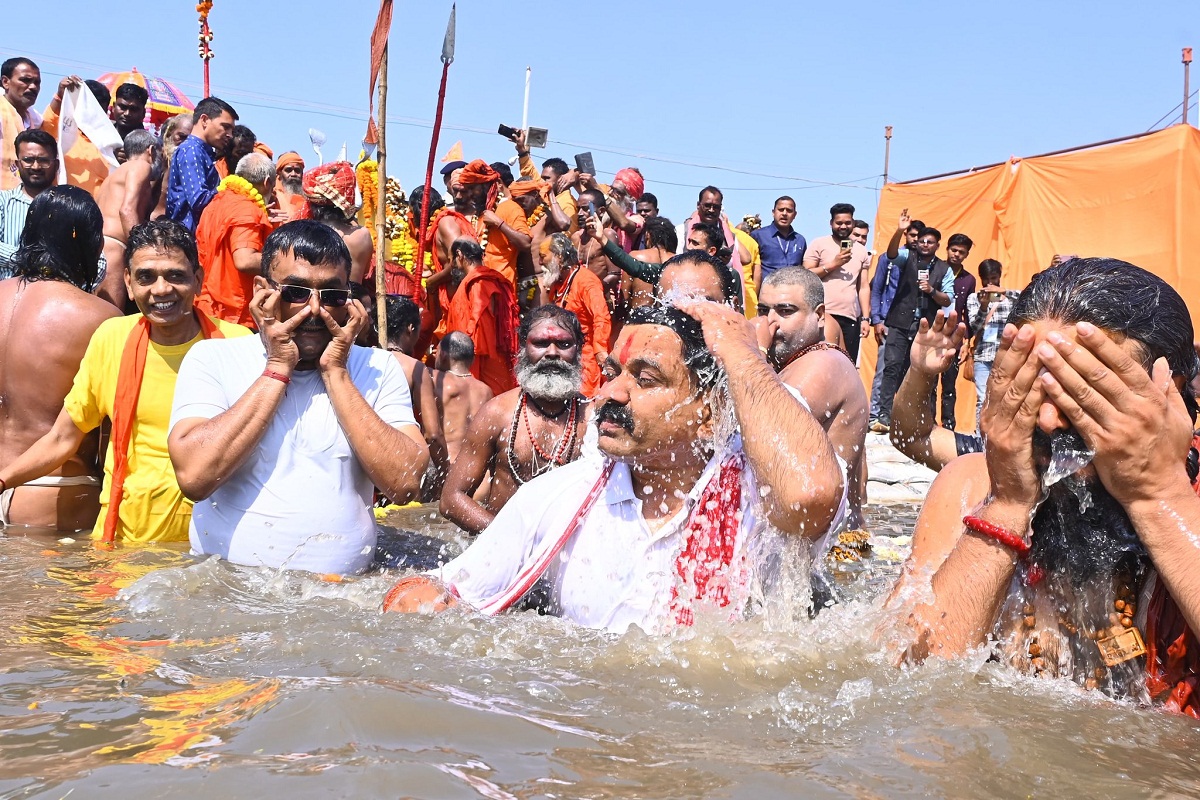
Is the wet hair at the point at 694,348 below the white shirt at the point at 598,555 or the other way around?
the other way around

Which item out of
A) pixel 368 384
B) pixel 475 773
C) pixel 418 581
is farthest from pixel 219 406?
pixel 475 773

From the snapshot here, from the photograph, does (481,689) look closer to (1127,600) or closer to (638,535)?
(638,535)

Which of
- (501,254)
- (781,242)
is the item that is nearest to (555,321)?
(501,254)

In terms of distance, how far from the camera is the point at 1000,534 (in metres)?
2.45

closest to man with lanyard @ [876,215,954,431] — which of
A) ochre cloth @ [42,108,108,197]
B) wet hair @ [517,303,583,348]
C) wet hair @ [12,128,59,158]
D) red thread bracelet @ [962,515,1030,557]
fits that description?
wet hair @ [517,303,583,348]

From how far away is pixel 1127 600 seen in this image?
2.46 metres

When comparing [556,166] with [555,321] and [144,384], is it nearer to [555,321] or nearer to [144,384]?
[555,321]

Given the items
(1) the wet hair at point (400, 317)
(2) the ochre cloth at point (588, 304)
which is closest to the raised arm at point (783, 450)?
(1) the wet hair at point (400, 317)

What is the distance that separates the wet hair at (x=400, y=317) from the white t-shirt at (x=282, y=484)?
3.16m

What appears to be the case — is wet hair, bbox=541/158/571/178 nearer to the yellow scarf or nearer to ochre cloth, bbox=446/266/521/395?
ochre cloth, bbox=446/266/521/395

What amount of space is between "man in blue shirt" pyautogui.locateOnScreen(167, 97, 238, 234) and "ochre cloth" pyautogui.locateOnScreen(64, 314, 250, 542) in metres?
2.44

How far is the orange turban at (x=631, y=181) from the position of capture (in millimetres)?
11484

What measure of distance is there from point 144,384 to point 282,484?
3.30 ft

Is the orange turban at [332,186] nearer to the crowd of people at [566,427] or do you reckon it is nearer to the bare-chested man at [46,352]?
the crowd of people at [566,427]
